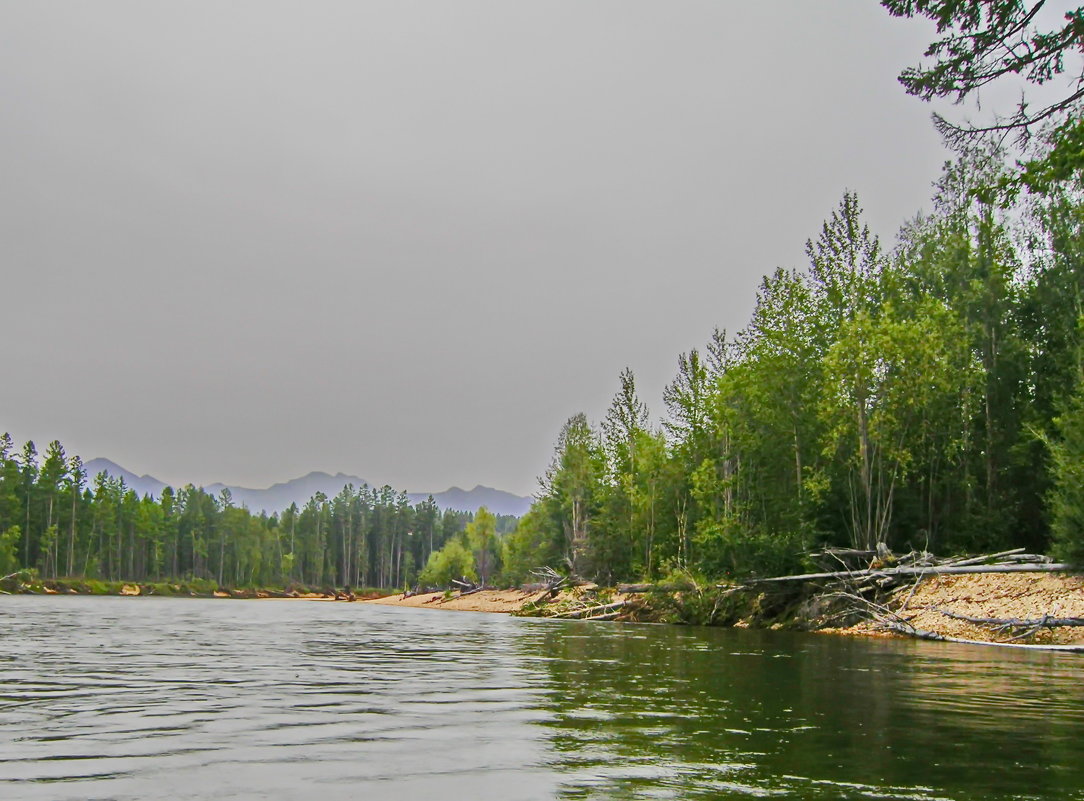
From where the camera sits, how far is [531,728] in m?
8.64

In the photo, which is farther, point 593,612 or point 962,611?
point 593,612

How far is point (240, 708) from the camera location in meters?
9.78

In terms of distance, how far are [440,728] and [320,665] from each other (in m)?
8.41

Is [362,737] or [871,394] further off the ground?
[871,394]

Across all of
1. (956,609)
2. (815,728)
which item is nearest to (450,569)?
(956,609)

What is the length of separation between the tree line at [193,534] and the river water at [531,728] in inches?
3937

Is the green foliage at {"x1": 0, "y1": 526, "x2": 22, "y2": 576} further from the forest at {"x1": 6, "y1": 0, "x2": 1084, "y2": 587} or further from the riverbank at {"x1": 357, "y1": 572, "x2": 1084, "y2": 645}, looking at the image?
the riverbank at {"x1": 357, "y1": 572, "x2": 1084, "y2": 645}

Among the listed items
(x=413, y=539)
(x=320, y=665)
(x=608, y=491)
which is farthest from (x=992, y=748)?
(x=413, y=539)

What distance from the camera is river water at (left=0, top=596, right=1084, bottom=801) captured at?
234 inches

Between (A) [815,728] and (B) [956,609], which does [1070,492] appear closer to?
(B) [956,609]

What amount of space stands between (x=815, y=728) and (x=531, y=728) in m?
3.00

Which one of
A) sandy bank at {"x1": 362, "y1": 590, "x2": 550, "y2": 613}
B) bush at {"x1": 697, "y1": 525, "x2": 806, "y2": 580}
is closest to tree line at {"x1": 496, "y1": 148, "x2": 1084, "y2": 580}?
bush at {"x1": 697, "y1": 525, "x2": 806, "y2": 580}

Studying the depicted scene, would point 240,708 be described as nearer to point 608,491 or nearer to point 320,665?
point 320,665

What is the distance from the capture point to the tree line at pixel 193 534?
113 metres
